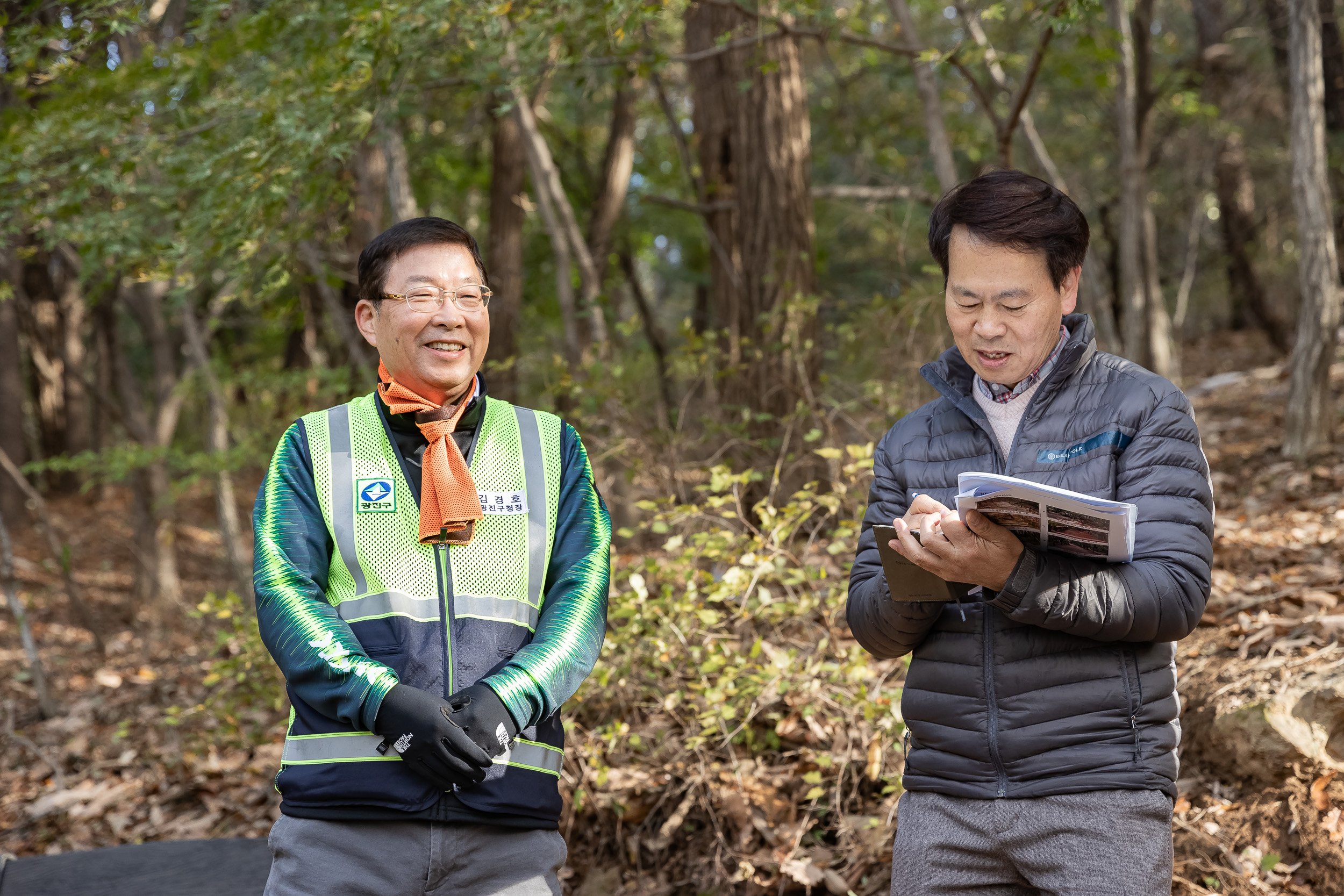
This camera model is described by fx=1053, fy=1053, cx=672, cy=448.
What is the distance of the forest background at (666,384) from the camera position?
402 centimetres

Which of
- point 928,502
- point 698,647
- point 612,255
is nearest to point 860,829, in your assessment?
point 698,647

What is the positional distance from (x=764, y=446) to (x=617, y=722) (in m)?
1.91

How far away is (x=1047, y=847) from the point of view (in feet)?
6.91

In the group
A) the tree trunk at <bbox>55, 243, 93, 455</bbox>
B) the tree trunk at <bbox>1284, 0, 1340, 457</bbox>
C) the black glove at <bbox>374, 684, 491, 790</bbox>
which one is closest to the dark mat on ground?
Answer: the black glove at <bbox>374, 684, 491, 790</bbox>

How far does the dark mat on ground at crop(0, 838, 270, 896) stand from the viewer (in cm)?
417

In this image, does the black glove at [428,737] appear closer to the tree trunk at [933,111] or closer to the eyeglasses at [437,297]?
the eyeglasses at [437,297]

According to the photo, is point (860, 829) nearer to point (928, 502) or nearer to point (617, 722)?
point (617, 722)

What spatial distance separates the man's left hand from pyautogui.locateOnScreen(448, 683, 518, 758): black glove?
94 cm

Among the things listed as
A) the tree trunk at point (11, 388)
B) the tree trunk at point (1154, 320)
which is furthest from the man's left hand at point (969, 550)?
the tree trunk at point (11, 388)

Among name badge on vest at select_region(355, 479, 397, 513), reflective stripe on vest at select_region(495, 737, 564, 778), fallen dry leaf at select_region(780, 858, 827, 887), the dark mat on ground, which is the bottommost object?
the dark mat on ground

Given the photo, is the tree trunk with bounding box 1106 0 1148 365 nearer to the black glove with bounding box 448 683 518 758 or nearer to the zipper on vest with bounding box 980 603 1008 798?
the zipper on vest with bounding box 980 603 1008 798

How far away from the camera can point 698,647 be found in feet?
13.6

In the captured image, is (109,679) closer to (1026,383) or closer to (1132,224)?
(1026,383)

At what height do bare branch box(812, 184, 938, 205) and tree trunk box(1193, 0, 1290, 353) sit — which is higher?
tree trunk box(1193, 0, 1290, 353)
